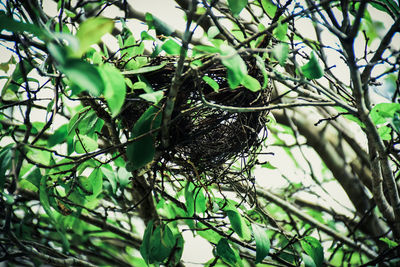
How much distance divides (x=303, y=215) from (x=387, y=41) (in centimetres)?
93

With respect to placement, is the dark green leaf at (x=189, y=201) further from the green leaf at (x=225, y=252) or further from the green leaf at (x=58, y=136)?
the green leaf at (x=58, y=136)

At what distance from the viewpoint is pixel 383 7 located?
27.2 inches

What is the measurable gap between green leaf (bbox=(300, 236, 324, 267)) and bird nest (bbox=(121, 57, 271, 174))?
30 centimetres

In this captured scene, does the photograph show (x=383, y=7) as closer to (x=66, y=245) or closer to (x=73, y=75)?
(x=73, y=75)

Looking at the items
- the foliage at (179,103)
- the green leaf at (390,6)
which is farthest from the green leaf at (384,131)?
the green leaf at (390,6)

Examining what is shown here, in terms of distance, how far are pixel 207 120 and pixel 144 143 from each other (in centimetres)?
17

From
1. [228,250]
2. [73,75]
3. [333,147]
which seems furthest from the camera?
[333,147]

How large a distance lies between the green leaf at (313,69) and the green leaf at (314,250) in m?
0.51

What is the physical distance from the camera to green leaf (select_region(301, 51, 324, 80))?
536 mm

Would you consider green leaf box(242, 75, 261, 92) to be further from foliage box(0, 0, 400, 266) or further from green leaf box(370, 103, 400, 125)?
green leaf box(370, 103, 400, 125)

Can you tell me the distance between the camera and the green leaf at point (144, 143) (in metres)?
0.60

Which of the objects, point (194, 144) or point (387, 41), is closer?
point (387, 41)

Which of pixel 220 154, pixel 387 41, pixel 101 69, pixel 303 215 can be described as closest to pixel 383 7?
pixel 387 41

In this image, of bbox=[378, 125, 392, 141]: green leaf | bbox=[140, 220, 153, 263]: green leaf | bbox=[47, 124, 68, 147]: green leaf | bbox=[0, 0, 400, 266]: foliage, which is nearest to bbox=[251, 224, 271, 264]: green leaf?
bbox=[0, 0, 400, 266]: foliage
